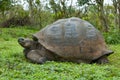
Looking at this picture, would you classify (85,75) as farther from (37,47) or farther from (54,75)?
(37,47)

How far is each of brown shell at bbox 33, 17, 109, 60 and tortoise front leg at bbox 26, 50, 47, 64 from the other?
0.24 m

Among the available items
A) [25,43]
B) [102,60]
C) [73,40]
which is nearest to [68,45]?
[73,40]

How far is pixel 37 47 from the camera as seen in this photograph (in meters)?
7.76

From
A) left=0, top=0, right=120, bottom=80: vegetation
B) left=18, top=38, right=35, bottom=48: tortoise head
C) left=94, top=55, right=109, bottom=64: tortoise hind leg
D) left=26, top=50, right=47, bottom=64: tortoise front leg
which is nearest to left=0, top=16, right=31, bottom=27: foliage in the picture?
left=0, top=0, right=120, bottom=80: vegetation

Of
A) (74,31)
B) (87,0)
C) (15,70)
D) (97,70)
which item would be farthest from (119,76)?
(87,0)

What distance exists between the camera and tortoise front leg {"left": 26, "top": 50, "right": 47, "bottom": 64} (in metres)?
7.08

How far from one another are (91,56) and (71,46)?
0.53 m

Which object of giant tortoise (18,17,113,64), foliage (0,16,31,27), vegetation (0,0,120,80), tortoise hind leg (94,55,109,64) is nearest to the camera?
vegetation (0,0,120,80)

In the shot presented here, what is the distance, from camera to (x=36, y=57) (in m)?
7.23

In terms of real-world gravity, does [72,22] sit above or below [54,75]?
above

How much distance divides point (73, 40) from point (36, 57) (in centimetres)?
91

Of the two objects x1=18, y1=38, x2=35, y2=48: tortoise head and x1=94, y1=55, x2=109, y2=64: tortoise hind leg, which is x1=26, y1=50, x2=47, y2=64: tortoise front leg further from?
x1=94, y1=55, x2=109, y2=64: tortoise hind leg

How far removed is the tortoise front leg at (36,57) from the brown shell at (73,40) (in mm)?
241

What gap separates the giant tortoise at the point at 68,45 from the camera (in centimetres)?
736
